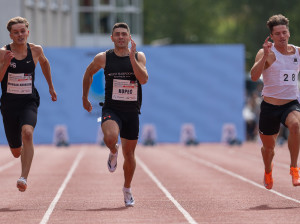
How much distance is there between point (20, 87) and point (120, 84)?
3.89 feet

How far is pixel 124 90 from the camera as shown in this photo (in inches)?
435

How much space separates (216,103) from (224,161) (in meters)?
10.4

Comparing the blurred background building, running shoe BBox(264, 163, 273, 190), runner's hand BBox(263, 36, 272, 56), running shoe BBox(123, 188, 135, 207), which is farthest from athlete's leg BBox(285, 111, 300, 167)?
the blurred background building

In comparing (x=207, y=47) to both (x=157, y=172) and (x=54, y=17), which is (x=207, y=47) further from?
(x=54, y=17)

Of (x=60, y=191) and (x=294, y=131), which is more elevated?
(x=294, y=131)

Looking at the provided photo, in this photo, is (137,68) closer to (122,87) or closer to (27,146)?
(122,87)

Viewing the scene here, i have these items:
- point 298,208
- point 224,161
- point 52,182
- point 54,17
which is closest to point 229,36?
point 54,17

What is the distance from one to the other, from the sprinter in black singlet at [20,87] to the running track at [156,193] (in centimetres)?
87

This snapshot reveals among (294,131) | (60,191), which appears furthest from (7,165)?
(294,131)

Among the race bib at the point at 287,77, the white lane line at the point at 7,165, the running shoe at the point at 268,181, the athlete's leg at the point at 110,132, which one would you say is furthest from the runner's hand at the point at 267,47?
the white lane line at the point at 7,165

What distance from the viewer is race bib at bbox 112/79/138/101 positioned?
11.0m

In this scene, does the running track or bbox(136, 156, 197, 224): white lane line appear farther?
the running track

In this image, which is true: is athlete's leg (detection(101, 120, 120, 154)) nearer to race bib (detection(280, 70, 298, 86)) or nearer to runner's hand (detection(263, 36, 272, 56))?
runner's hand (detection(263, 36, 272, 56))

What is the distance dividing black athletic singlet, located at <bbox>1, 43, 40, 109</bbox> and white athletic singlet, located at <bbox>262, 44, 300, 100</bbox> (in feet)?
9.19
